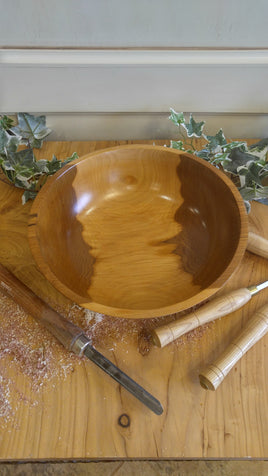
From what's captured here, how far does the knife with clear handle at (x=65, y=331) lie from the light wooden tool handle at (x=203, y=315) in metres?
0.08

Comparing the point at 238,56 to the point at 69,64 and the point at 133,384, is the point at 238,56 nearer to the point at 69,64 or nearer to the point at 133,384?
the point at 69,64

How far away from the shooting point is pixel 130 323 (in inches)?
22.5

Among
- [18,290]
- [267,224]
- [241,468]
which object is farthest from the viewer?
[241,468]

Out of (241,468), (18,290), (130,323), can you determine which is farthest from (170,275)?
(241,468)

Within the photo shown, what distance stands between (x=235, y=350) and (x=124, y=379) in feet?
0.52

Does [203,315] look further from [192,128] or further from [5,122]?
[5,122]

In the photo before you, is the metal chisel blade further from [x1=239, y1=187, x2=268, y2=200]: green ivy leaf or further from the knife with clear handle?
[x1=239, y1=187, x2=268, y2=200]: green ivy leaf

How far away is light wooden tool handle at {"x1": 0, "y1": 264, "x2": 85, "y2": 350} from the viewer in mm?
529

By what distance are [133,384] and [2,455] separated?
0.58 feet

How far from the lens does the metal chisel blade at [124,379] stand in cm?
48

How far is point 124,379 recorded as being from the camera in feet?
1.61

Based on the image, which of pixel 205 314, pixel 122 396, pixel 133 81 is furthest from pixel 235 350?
pixel 133 81

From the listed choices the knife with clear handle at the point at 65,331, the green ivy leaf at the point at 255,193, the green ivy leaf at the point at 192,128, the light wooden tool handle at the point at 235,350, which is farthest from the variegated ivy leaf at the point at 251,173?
the knife with clear handle at the point at 65,331

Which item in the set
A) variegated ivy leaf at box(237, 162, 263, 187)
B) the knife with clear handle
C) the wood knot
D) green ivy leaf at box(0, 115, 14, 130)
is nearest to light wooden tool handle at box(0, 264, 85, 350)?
the knife with clear handle
